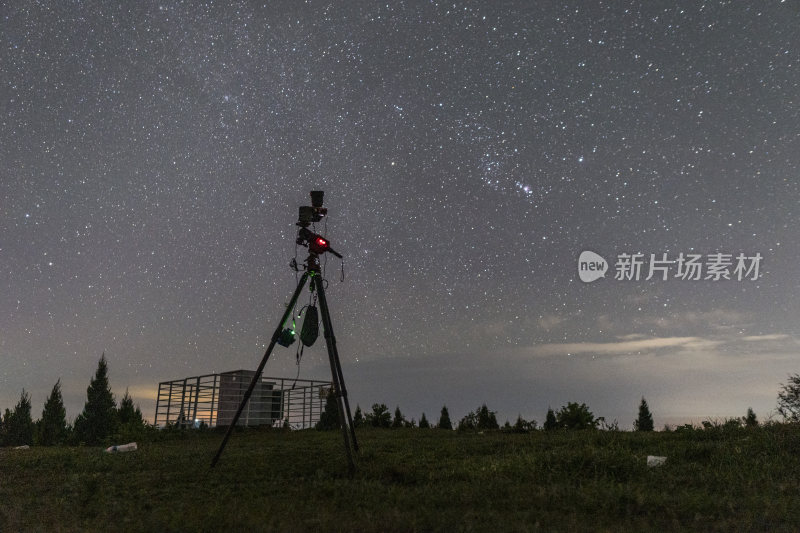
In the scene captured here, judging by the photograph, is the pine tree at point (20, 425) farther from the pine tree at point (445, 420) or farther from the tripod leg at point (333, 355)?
the tripod leg at point (333, 355)

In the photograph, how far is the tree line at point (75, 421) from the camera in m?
37.6

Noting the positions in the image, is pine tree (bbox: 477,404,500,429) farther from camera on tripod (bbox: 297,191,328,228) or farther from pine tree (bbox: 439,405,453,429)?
camera on tripod (bbox: 297,191,328,228)

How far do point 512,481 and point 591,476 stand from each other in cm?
155

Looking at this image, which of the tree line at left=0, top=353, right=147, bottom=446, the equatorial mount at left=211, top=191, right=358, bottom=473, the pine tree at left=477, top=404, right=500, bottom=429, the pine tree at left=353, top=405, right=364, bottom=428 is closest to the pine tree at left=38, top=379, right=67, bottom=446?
the tree line at left=0, top=353, right=147, bottom=446

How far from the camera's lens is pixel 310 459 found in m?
12.2

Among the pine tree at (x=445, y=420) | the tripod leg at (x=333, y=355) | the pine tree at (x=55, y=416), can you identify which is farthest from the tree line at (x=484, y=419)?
the pine tree at (x=55, y=416)

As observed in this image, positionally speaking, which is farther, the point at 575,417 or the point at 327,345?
the point at 575,417

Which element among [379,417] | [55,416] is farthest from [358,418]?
[55,416]

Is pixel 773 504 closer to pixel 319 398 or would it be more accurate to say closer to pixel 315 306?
pixel 315 306

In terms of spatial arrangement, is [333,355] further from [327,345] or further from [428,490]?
[428,490]

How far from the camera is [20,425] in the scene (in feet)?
145

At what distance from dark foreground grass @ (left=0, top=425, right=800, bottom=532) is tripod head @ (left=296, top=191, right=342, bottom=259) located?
4.54 m

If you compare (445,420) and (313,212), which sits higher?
(313,212)

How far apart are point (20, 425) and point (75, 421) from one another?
9.84m
